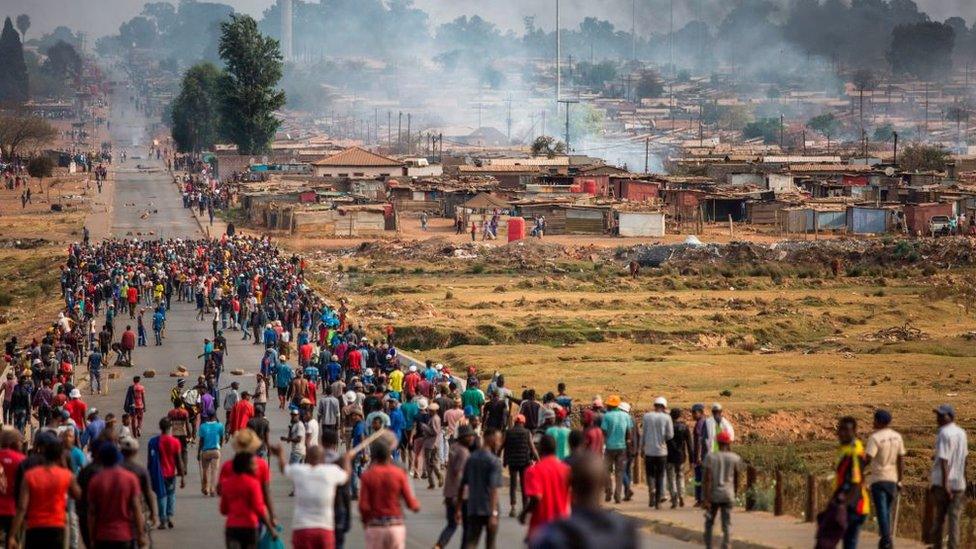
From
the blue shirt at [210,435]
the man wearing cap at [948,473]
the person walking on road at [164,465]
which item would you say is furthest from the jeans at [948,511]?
the blue shirt at [210,435]

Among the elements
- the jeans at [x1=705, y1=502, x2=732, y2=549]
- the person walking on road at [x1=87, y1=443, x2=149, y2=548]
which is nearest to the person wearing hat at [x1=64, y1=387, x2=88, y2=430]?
the jeans at [x1=705, y1=502, x2=732, y2=549]

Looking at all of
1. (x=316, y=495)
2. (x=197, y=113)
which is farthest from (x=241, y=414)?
(x=197, y=113)

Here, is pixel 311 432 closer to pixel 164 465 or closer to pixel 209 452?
pixel 209 452

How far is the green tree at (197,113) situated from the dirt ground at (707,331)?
67.9 m

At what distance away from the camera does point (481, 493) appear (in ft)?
41.1

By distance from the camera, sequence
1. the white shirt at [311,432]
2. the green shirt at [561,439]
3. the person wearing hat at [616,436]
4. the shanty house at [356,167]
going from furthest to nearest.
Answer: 1. the shanty house at [356,167]
2. the white shirt at [311,432]
3. the person wearing hat at [616,436]
4. the green shirt at [561,439]

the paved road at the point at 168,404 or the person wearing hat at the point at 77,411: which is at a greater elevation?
the person wearing hat at the point at 77,411

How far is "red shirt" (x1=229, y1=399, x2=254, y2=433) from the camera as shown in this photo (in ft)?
60.8

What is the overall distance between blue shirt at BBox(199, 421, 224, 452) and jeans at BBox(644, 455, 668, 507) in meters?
4.52

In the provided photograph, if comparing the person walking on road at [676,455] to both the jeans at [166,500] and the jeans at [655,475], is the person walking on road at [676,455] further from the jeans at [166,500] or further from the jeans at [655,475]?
the jeans at [166,500]

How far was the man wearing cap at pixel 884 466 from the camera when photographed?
13070mm

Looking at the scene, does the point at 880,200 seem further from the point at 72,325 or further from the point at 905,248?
the point at 72,325

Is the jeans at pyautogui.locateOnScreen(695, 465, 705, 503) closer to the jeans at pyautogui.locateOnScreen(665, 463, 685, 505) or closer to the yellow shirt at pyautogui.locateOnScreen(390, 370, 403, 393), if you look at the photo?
the jeans at pyautogui.locateOnScreen(665, 463, 685, 505)

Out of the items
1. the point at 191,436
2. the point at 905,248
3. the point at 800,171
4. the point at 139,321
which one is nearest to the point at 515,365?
the point at 139,321
